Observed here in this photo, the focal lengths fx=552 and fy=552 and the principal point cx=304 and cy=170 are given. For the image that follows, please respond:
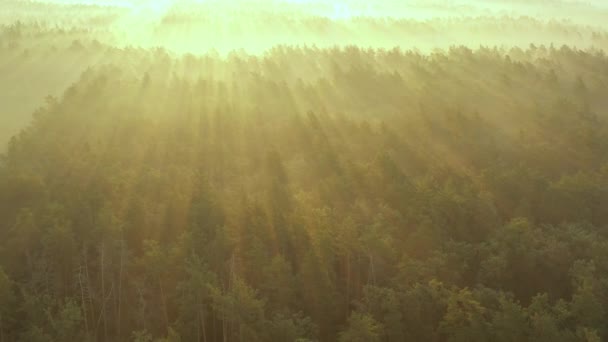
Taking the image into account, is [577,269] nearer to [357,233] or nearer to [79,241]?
[357,233]

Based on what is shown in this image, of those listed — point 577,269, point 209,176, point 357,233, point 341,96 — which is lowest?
point 577,269

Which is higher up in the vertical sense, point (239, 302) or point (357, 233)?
point (357, 233)

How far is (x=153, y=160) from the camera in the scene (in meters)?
31.3

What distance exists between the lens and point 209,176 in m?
30.0

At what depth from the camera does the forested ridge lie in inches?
751

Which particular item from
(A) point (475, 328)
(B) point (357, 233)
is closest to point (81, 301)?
(B) point (357, 233)

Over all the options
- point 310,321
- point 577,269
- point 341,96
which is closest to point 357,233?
point 310,321

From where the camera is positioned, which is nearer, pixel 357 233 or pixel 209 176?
pixel 357 233

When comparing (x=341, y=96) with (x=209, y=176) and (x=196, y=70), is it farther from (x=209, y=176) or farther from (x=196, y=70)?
(x=209, y=176)

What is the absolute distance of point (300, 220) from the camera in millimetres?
23797

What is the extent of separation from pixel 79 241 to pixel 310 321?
10.5 metres

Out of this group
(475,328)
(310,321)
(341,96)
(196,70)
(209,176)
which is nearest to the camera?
(475,328)

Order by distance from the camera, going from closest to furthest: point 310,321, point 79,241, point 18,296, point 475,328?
point 475,328 → point 310,321 → point 18,296 → point 79,241

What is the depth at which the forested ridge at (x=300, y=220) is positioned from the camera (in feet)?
62.6
